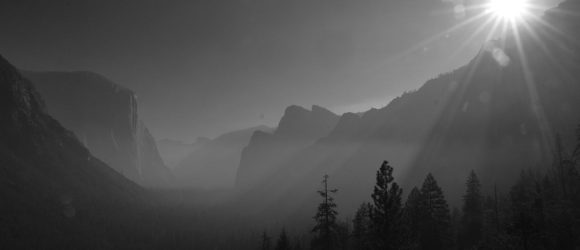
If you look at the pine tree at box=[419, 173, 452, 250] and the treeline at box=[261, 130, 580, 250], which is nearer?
the treeline at box=[261, 130, 580, 250]

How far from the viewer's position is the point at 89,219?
19425 cm

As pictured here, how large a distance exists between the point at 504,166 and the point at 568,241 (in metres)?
143

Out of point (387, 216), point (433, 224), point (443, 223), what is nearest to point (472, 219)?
point (443, 223)

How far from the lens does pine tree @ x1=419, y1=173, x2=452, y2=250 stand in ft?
140

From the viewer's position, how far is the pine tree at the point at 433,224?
42.8 m

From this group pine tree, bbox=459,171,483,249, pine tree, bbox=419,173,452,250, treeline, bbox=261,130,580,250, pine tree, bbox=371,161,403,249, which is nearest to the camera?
pine tree, bbox=371,161,403,249

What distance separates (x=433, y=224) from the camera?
4312cm

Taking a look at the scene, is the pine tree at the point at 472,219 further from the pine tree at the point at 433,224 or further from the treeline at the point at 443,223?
the pine tree at the point at 433,224

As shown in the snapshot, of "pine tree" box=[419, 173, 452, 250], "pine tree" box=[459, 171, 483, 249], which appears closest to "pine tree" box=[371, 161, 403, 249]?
"pine tree" box=[419, 173, 452, 250]

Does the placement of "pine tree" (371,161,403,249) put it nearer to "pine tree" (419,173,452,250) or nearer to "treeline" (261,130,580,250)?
"treeline" (261,130,580,250)

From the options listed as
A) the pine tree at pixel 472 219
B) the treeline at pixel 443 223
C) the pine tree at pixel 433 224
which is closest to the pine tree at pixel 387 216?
the treeline at pixel 443 223

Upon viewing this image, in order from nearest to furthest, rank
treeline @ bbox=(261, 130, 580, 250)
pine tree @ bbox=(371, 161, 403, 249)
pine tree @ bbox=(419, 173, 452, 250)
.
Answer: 1. pine tree @ bbox=(371, 161, 403, 249)
2. treeline @ bbox=(261, 130, 580, 250)
3. pine tree @ bbox=(419, 173, 452, 250)

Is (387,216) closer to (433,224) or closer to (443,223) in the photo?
(433,224)

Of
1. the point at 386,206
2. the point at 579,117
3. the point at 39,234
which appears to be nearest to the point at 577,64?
the point at 579,117
